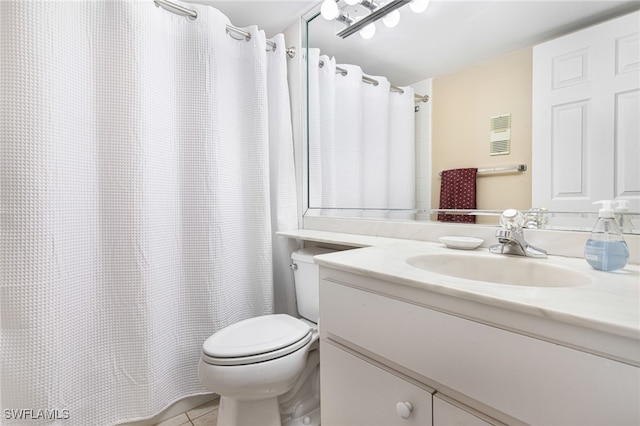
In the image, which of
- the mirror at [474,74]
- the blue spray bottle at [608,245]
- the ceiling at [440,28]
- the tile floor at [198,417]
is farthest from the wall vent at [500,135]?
the tile floor at [198,417]

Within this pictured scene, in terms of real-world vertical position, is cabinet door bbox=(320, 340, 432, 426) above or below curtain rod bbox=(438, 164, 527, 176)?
below

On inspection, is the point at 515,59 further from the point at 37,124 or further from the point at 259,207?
the point at 37,124

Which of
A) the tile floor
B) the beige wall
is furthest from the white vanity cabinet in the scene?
the tile floor

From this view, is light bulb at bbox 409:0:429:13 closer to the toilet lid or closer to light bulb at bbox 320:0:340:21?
light bulb at bbox 320:0:340:21

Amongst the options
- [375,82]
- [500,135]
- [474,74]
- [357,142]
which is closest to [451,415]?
[500,135]

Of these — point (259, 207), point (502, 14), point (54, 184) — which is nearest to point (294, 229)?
point (259, 207)

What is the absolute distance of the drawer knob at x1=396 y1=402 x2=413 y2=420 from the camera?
652mm

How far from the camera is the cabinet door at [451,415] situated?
0.56 m

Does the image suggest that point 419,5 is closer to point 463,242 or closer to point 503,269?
point 463,242

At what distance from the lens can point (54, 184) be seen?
1.06 metres

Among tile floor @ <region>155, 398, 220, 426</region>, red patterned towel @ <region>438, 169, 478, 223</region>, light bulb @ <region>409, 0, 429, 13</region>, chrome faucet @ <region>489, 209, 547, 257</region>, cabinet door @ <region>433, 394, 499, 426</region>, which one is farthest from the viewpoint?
tile floor @ <region>155, 398, 220, 426</region>

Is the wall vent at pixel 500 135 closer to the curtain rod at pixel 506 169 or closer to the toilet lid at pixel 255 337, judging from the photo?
the curtain rod at pixel 506 169

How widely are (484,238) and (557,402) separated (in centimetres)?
61

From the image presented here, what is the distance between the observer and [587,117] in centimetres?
84
